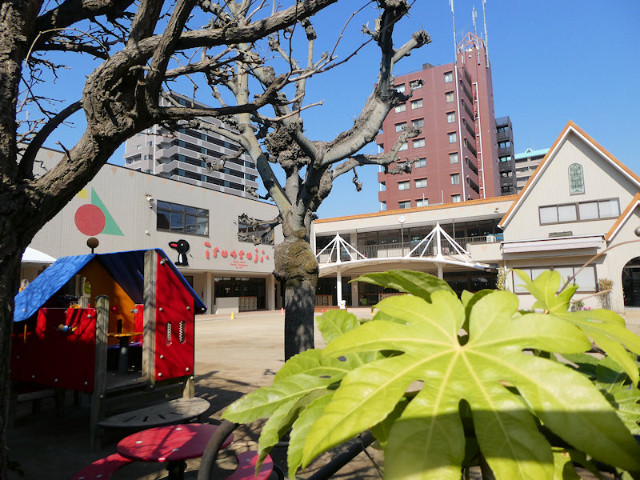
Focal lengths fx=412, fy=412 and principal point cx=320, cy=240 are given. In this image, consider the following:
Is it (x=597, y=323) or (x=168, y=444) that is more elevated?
(x=597, y=323)

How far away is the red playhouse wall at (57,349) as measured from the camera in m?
5.33

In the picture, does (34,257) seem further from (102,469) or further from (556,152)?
(556,152)

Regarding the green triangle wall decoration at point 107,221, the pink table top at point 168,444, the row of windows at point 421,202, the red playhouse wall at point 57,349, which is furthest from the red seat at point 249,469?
the row of windows at point 421,202

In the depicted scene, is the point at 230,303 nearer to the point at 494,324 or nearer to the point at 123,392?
the point at 123,392

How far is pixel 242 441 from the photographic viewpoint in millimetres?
4914

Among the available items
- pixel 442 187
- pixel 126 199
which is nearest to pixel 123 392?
pixel 126 199

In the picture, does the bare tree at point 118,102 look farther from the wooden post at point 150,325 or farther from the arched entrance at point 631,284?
the arched entrance at point 631,284

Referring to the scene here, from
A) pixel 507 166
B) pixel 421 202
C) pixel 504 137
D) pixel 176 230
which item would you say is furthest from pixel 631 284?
pixel 504 137

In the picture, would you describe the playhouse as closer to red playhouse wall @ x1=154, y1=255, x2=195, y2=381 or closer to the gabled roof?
red playhouse wall @ x1=154, y1=255, x2=195, y2=381

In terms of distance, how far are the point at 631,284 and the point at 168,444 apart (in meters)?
28.1

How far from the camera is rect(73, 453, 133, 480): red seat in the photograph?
303 cm

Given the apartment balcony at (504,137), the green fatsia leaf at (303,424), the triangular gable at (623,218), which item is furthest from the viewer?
the apartment balcony at (504,137)

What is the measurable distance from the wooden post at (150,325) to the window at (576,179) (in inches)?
907

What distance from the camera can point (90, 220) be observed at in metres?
20.7
